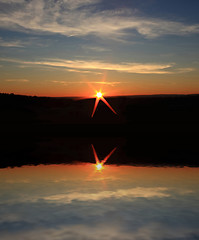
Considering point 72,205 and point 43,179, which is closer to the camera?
point 72,205

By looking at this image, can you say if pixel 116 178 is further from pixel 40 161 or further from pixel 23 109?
pixel 23 109

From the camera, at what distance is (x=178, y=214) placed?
984 cm

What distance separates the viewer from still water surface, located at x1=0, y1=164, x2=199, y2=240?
836 centimetres

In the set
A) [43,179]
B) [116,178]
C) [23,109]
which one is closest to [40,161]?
[43,179]

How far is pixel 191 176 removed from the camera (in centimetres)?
1562

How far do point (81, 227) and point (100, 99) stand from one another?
4487 inches

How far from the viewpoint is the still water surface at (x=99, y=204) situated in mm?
8359

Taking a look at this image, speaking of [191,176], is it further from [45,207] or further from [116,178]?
[45,207]

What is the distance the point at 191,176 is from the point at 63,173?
19.3 ft

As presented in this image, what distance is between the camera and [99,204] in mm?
10906

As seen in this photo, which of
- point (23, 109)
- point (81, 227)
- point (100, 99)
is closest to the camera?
point (81, 227)

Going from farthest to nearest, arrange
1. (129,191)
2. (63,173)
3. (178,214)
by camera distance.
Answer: (63,173), (129,191), (178,214)

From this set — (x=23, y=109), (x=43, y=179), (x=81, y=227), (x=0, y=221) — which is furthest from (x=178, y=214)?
(x=23, y=109)

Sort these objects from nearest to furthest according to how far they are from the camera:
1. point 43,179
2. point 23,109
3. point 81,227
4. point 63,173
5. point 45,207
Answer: point 81,227 < point 45,207 < point 43,179 < point 63,173 < point 23,109
